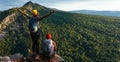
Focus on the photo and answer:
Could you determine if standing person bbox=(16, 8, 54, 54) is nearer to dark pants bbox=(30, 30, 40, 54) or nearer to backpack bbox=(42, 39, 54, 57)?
dark pants bbox=(30, 30, 40, 54)

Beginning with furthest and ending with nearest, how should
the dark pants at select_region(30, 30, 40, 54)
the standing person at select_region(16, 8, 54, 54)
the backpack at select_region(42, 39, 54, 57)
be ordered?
the dark pants at select_region(30, 30, 40, 54) < the standing person at select_region(16, 8, 54, 54) < the backpack at select_region(42, 39, 54, 57)

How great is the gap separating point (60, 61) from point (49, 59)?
75.5 inches

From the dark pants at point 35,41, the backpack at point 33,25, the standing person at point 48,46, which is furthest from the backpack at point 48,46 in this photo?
the backpack at point 33,25

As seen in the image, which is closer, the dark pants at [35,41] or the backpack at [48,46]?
the backpack at [48,46]

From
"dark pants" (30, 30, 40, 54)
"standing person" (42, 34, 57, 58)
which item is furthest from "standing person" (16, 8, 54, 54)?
"standing person" (42, 34, 57, 58)

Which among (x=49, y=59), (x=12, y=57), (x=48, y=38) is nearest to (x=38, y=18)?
(x=48, y=38)

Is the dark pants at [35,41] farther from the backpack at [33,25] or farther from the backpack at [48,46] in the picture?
the backpack at [48,46]

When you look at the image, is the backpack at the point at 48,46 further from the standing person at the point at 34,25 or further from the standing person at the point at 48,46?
the standing person at the point at 34,25

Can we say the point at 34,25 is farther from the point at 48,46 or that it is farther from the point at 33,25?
the point at 48,46

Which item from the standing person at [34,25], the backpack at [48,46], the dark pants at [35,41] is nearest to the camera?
the backpack at [48,46]

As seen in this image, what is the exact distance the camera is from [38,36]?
36406 millimetres

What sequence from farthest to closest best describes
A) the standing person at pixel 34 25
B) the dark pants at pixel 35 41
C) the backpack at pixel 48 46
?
the dark pants at pixel 35 41, the standing person at pixel 34 25, the backpack at pixel 48 46

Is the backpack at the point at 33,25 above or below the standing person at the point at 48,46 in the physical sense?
above

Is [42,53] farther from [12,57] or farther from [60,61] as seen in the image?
[12,57]
